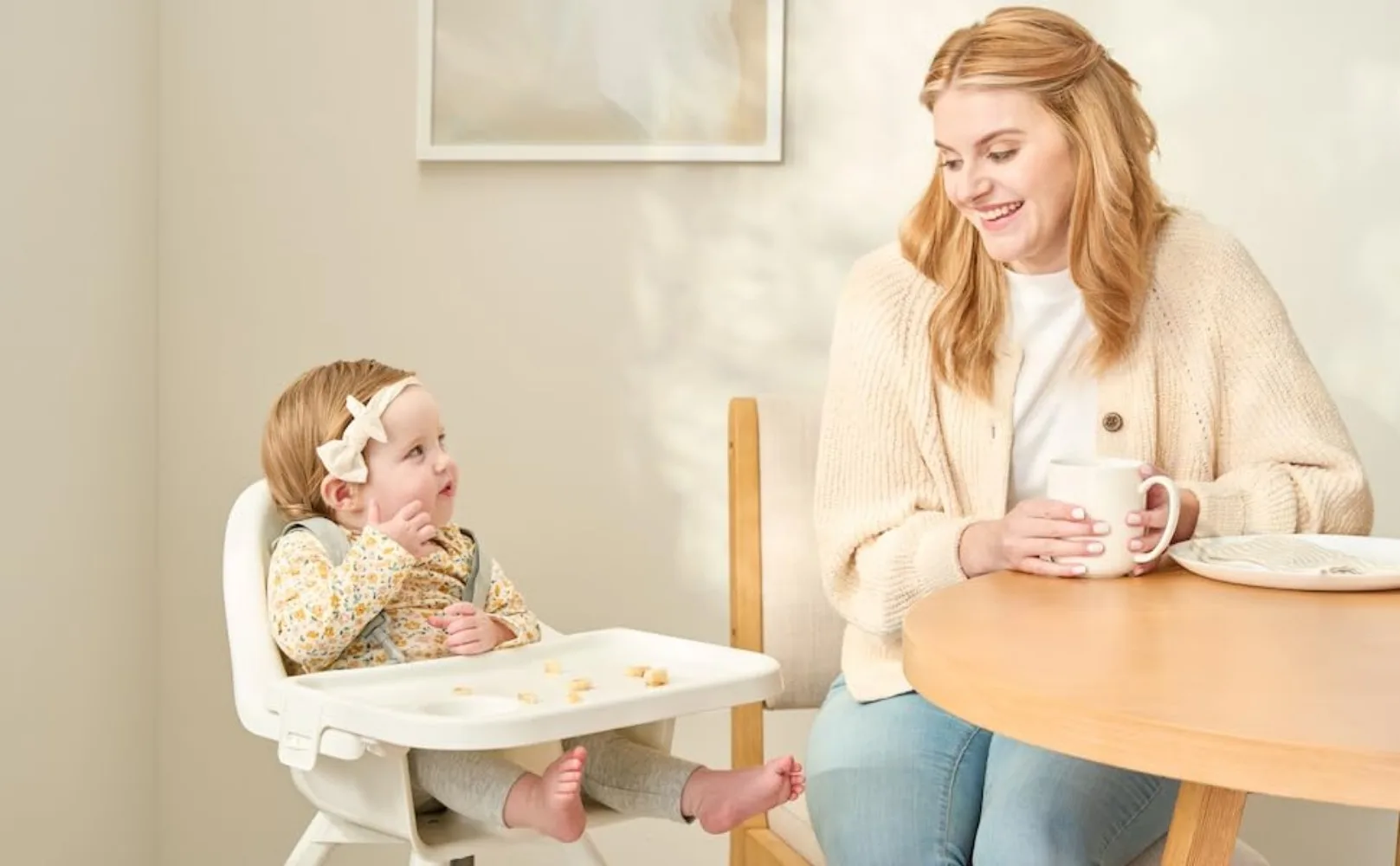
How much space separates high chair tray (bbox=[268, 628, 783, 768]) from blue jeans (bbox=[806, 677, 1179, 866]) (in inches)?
4.1

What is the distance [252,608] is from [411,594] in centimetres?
18

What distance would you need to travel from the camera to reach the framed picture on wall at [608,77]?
229 cm

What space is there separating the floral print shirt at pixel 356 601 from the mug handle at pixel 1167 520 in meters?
0.66

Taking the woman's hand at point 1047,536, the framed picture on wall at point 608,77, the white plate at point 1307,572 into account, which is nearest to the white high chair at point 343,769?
the woman's hand at point 1047,536

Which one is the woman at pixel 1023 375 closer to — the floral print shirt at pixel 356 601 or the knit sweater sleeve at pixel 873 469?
the knit sweater sleeve at pixel 873 469

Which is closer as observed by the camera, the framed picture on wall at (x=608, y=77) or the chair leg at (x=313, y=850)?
the chair leg at (x=313, y=850)

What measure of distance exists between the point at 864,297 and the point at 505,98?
83 cm

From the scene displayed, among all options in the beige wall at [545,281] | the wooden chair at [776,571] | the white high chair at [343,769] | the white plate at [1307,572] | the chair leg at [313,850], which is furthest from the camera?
the beige wall at [545,281]

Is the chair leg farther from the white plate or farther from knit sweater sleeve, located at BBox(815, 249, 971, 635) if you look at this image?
the white plate

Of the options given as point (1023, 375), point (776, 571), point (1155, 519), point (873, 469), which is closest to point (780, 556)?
point (776, 571)

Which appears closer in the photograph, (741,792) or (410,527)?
(741,792)

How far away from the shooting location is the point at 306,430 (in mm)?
1650

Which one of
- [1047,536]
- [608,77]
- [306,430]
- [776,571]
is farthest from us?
[608,77]

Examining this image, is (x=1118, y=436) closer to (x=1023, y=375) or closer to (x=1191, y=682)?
(x=1023, y=375)
